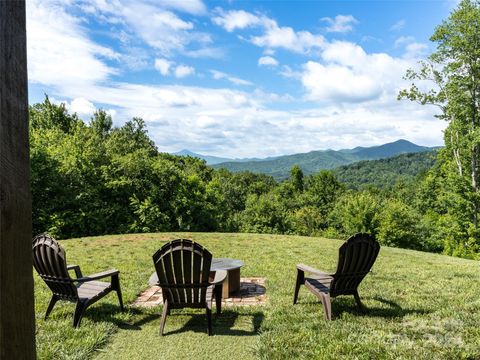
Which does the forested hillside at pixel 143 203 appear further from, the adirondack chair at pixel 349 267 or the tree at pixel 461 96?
the adirondack chair at pixel 349 267

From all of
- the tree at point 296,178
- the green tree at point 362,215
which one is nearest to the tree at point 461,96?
the green tree at point 362,215

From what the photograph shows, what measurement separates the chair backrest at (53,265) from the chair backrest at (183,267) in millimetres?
1138

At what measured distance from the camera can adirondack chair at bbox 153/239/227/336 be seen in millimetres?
4219

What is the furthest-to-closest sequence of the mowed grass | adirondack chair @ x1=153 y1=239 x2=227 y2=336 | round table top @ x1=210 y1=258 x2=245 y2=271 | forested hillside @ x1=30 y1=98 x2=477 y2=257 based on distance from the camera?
forested hillside @ x1=30 y1=98 x2=477 y2=257, round table top @ x1=210 y1=258 x2=245 y2=271, adirondack chair @ x1=153 y1=239 x2=227 y2=336, the mowed grass

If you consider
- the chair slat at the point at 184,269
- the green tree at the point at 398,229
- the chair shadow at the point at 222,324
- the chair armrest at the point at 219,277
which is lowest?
the green tree at the point at 398,229

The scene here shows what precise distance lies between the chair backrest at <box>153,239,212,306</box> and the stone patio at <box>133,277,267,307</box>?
1319 mm

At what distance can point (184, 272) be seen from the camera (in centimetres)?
428

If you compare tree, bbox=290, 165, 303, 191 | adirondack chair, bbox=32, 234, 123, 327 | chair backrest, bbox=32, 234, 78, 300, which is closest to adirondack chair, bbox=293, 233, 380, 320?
adirondack chair, bbox=32, 234, 123, 327

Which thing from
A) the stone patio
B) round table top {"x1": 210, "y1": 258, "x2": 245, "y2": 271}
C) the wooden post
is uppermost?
the wooden post

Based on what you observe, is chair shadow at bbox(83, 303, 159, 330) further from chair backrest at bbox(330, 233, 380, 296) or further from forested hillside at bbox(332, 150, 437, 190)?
forested hillside at bbox(332, 150, 437, 190)

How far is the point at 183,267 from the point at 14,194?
3.05 metres

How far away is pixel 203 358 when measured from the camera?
3623 mm

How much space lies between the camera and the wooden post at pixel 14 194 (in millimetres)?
1309

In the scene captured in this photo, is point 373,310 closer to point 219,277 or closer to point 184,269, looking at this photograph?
point 219,277
